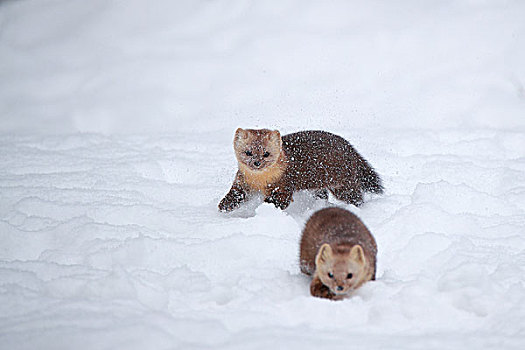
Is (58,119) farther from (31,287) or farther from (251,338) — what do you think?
(251,338)

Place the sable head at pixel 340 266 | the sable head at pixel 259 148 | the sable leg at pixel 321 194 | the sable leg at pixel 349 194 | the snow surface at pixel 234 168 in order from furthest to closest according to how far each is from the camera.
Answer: the sable leg at pixel 321 194, the sable leg at pixel 349 194, the sable head at pixel 259 148, the sable head at pixel 340 266, the snow surface at pixel 234 168

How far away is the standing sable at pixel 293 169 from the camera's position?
5.33 m

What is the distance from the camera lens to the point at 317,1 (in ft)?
35.2

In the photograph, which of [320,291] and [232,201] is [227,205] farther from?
[320,291]

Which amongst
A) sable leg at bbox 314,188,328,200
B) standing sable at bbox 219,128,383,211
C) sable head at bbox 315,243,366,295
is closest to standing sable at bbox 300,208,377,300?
sable head at bbox 315,243,366,295

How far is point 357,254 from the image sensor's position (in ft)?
12.0

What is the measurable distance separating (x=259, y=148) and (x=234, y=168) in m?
1.28

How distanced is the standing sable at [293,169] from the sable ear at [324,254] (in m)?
1.67

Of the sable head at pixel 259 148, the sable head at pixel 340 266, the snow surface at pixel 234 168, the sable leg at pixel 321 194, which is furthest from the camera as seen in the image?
the sable leg at pixel 321 194

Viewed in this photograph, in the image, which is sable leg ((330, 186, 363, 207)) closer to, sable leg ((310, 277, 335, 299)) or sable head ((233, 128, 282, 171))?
sable head ((233, 128, 282, 171))

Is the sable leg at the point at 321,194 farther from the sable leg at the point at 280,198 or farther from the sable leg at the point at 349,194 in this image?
the sable leg at the point at 280,198

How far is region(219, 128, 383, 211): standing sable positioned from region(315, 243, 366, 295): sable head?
1.69 meters

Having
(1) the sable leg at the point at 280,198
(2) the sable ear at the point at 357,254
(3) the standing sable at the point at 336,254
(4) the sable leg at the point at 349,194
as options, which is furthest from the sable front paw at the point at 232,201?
(2) the sable ear at the point at 357,254

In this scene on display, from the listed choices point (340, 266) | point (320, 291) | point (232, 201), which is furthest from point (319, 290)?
point (232, 201)
